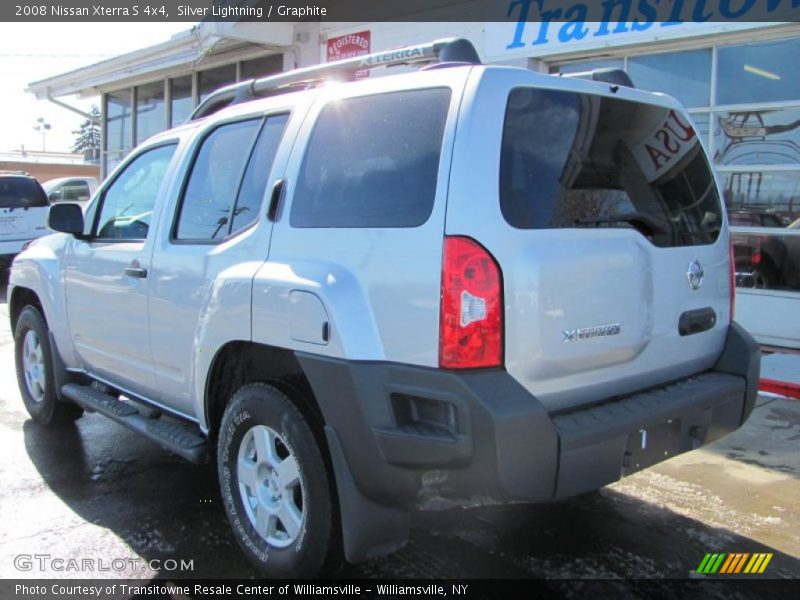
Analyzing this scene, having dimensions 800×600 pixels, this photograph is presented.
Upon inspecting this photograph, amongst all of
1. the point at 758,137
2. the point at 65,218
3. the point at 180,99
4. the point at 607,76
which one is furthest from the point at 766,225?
the point at 180,99

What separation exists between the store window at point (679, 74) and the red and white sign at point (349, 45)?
13.4 ft

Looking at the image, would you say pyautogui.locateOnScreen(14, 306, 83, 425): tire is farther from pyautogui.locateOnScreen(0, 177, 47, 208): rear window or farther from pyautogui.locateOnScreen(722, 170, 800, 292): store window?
pyautogui.locateOnScreen(0, 177, 47, 208): rear window

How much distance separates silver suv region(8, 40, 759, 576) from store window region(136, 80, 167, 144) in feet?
41.9

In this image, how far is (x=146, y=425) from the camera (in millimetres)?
3902

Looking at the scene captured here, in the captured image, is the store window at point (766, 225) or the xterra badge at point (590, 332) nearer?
the xterra badge at point (590, 332)

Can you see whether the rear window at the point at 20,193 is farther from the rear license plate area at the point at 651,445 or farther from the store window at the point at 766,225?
the rear license plate area at the point at 651,445

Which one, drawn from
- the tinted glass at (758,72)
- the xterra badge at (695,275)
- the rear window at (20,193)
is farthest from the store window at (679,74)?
the rear window at (20,193)

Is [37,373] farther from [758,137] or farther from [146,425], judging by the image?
[758,137]

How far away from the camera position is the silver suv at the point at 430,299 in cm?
250

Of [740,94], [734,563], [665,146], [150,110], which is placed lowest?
[734,563]

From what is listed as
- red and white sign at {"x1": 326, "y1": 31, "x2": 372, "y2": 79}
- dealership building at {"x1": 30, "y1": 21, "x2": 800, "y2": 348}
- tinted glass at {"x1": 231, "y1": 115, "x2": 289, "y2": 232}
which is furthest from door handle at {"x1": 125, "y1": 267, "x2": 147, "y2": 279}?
red and white sign at {"x1": 326, "y1": 31, "x2": 372, "y2": 79}

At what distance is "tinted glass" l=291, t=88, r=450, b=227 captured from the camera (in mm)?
2633

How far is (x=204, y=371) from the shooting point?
336 centimetres

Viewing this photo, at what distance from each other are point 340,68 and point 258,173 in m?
0.63
